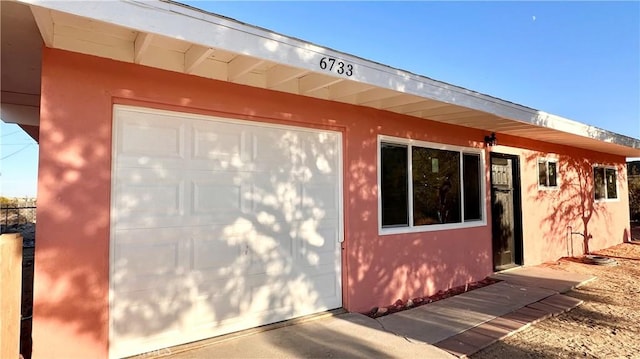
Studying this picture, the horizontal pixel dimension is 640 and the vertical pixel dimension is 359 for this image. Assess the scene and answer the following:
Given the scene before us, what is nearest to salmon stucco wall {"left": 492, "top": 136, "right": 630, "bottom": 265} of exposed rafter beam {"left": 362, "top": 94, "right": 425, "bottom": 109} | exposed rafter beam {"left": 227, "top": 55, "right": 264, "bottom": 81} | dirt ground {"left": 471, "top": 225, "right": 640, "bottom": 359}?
dirt ground {"left": 471, "top": 225, "right": 640, "bottom": 359}

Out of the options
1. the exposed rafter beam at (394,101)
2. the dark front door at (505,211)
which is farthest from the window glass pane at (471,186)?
the exposed rafter beam at (394,101)

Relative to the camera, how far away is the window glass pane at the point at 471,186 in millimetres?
5984

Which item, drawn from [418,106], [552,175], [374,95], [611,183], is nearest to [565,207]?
[552,175]

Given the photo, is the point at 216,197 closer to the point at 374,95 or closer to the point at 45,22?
the point at 45,22

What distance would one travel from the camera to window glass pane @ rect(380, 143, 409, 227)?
478 centimetres

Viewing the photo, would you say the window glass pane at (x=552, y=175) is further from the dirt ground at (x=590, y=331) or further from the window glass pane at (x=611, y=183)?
the window glass pane at (x=611, y=183)

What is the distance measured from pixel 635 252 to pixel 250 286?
10.4 metres

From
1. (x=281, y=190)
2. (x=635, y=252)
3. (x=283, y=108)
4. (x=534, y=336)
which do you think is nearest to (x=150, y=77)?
(x=283, y=108)

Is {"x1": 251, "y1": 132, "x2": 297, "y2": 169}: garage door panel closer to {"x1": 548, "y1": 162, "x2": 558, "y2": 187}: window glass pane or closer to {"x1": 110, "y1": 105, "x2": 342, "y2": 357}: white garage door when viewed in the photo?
{"x1": 110, "y1": 105, "x2": 342, "y2": 357}: white garage door

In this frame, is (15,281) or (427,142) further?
(427,142)

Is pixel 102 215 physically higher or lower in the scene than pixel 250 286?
higher

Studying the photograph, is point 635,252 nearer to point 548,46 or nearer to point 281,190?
point 548,46

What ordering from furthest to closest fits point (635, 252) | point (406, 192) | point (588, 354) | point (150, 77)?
point (635, 252) < point (406, 192) < point (588, 354) < point (150, 77)

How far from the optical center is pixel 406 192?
199 inches
